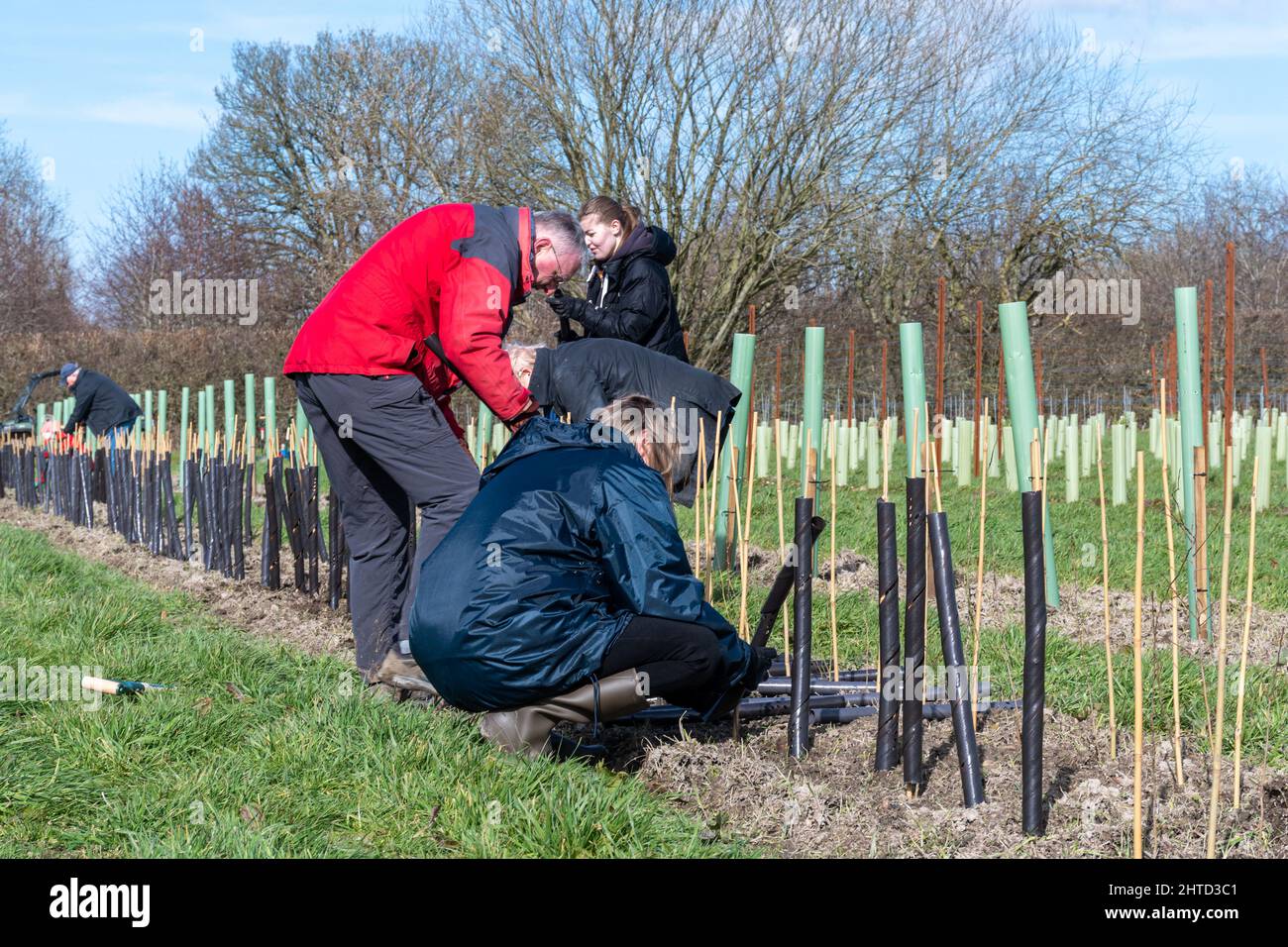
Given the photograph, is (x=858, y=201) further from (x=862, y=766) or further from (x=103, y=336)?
(x=862, y=766)

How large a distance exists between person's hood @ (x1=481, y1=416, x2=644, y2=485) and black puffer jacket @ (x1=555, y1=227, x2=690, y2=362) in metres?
1.52

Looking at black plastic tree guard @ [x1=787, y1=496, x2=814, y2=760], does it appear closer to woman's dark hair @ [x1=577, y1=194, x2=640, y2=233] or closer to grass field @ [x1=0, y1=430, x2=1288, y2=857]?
grass field @ [x1=0, y1=430, x2=1288, y2=857]

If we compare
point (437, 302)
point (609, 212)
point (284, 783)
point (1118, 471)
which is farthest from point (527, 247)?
point (1118, 471)

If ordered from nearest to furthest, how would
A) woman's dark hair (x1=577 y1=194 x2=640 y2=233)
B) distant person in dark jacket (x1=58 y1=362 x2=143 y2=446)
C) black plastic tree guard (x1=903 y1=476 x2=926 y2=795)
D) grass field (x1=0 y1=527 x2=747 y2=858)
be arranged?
grass field (x1=0 y1=527 x2=747 y2=858) → black plastic tree guard (x1=903 y1=476 x2=926 y2=795) → woman's dark hair (x1=577 y1=194 x2=640 y2=233) → distant person in dark jacket (x1=58 y1=362 x2=143 y2=446)

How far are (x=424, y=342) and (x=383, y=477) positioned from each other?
513 mm

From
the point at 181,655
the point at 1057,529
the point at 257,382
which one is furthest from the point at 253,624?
the point at 257,382

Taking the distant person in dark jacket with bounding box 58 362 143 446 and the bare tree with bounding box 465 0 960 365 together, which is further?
the bare tree with bounding box 465 0 960 365

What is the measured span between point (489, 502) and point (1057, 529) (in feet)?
16.8

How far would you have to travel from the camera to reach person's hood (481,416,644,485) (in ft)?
9.12

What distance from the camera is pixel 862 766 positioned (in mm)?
2949

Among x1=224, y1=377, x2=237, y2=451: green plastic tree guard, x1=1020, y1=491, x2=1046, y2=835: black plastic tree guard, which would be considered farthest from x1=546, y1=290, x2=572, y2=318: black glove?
x1=224, y1=377, x2=237, y2=451: green plastic tree guard

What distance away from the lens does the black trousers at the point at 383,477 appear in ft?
11.7

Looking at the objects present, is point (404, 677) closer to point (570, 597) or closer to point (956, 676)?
point (570, 597)

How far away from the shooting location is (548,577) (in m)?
2.67
